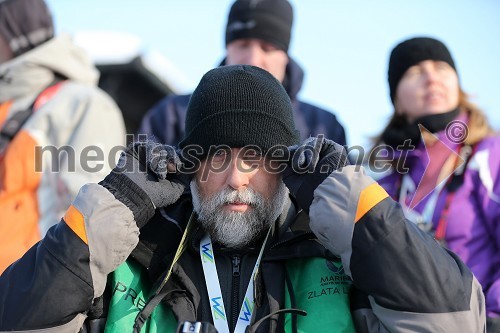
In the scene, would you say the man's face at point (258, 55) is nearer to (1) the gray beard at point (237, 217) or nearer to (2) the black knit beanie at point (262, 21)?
(2) the black knit beanie at point (262, 21)

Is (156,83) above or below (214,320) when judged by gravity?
below

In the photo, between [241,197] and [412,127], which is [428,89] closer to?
[412,127]

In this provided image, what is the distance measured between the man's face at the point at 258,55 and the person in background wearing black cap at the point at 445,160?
2.37ft

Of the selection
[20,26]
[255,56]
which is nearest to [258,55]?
[255,56]

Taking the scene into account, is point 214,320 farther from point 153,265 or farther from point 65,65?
point 65,65

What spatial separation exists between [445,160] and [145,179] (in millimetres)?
1957

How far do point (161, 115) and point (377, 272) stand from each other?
263cm

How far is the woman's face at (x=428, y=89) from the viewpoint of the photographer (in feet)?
14.3

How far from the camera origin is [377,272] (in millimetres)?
2473

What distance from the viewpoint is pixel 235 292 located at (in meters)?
2.82

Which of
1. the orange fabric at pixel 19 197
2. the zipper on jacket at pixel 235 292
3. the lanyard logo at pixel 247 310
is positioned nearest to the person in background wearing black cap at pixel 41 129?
the orange fabric at pixel 19 197

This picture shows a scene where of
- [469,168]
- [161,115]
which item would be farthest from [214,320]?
[161,115]

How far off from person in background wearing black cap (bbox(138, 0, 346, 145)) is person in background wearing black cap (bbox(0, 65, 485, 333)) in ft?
4.80

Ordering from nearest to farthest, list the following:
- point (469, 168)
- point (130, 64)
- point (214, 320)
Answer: point (214, 320) < point (469, 168) < point (130, 64)
